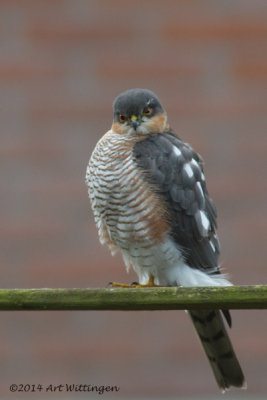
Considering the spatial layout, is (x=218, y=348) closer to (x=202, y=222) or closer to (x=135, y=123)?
(x=202, y=222)

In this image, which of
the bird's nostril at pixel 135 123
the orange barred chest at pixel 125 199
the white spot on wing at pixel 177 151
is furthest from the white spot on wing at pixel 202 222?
the bird's nostril at pixel 135 123

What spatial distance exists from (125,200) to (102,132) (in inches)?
141

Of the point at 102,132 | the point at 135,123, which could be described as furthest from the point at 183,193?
the point at 102,132

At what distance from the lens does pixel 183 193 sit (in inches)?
210

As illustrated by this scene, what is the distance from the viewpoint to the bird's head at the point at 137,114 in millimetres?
5523

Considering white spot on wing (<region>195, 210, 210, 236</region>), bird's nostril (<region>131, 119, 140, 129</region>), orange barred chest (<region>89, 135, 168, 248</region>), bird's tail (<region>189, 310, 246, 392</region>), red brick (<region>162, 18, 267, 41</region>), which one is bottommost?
bird's tail (<region>189, 310, 246, 392</region>)

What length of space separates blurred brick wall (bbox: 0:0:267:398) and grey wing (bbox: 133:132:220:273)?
10.7 ft

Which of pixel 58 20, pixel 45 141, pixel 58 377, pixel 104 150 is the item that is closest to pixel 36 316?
pixel 58 377

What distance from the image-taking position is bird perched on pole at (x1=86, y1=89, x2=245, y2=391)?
5.28 metres

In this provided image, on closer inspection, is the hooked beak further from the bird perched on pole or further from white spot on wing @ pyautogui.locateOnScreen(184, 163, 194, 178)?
white spot on wing @ pyautogui.locateOnScreen(184, 163, 194, 178)

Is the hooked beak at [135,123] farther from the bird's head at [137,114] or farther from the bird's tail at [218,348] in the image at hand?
the bird's tail at [218,348]

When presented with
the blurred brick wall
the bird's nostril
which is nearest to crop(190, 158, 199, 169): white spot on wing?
the bird's nostril

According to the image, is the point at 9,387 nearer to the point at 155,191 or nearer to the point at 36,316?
the point at 36,316

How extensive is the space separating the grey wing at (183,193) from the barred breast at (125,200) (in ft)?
0.16
